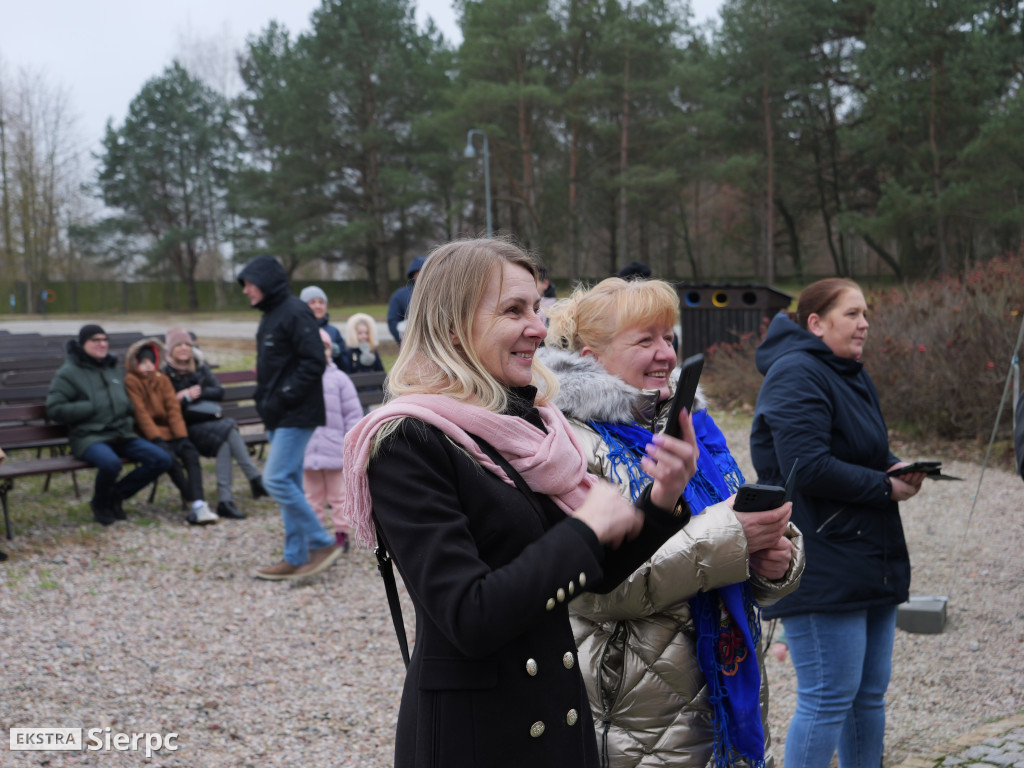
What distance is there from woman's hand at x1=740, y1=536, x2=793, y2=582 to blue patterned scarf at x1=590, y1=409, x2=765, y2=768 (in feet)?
0.22

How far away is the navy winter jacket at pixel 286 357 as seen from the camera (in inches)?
244

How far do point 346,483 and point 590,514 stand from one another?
457 mm

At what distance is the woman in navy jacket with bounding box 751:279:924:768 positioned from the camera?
3012 millimetres

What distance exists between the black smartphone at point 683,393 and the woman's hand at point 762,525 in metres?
0.66

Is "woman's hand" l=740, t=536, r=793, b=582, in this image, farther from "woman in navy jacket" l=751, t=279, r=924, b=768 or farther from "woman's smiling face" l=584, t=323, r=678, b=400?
"woman in navy jacket" l=751, t=279, r=924, b=768

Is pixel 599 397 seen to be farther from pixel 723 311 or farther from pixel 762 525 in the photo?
pixel 723 311

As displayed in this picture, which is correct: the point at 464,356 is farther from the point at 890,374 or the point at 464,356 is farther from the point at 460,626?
the point at 890,374

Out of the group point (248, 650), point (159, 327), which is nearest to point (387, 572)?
point (248, 650)

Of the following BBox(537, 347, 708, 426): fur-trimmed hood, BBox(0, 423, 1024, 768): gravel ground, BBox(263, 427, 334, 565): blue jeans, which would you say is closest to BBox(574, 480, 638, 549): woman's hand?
BBox(537, 347, 708, 426): fur-trimmed hood

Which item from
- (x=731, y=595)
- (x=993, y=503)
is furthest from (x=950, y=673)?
(x=993, y=503)

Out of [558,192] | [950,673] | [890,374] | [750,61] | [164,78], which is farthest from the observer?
[164,78]

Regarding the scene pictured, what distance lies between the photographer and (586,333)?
2529mm

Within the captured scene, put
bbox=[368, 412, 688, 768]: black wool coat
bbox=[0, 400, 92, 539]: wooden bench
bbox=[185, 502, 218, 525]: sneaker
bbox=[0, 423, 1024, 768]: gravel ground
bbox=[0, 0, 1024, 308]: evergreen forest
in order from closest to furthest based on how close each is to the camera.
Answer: bbox=[368, 412, 688, 768]: black wool coat
bbox=[0, 423, 1024, 768]: gravel ground
bbox=[0, 400, 92, 539]: wooden bench
bbox=[185, 502, 218, 525]: sneaker
bbox=[0, 0, 1024, 308]: evergreen forest

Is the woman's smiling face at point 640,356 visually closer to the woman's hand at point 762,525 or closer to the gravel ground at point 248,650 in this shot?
the woman's hand at point 762,525
